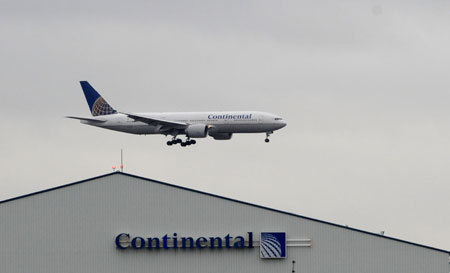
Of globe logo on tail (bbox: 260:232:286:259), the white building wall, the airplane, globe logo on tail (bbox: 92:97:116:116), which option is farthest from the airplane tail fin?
globe logo on tail (bbox: 260:232:286:259)

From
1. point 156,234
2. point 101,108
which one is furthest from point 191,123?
point 156,234

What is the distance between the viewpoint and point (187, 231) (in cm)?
8775

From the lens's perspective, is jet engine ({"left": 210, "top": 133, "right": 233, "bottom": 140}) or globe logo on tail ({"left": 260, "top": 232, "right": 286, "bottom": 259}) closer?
globe logo on tail ({"left": 260, "top": 232, "right": 286, "bottom": 259})

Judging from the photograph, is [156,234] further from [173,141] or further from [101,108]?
[101,108]

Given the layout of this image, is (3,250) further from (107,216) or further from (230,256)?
(230,256)

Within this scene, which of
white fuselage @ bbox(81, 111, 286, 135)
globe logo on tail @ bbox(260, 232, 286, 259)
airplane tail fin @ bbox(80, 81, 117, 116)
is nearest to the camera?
globe logo on tail @ bbox(260, 232, 286, 259)

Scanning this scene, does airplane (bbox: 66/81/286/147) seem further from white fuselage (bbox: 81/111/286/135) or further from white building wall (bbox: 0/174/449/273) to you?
white building wall (bbox: 0/174/449/273)

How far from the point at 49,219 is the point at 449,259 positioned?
32.2m

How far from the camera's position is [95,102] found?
13038 cm

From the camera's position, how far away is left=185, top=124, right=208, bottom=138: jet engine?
114m

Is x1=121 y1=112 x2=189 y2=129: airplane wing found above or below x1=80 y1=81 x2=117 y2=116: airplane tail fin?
below

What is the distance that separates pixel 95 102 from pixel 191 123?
60.6 ft

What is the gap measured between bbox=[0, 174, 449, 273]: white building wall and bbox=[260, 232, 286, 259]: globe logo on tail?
56cm

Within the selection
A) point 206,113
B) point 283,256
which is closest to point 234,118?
point 206,113
